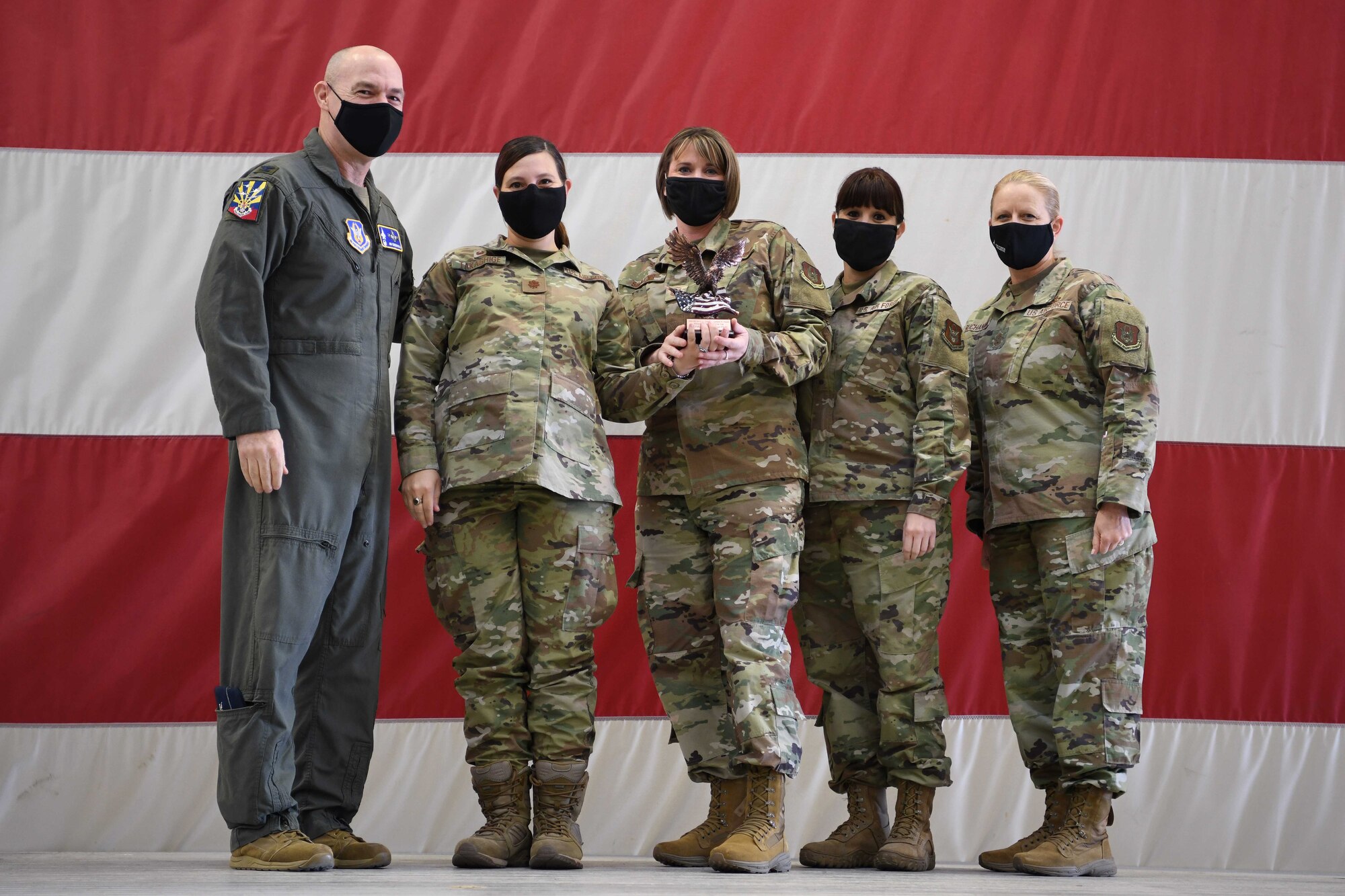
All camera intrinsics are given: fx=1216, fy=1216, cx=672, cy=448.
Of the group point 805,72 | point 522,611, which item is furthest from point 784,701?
point 805,72

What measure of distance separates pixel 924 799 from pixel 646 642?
2.22ft

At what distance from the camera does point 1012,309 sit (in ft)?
9.00

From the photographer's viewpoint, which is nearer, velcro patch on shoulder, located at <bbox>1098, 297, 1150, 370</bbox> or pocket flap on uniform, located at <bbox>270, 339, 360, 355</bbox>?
pocket flap on uniform, located at <bbox>270, 339, 360, 355</bbox>

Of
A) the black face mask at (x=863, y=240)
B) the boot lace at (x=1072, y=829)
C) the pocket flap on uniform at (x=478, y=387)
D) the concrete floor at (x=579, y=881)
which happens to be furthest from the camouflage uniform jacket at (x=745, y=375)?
the boot lace at (x=1072, y=829)

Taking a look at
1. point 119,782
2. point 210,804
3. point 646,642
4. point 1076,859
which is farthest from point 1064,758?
point 119,782

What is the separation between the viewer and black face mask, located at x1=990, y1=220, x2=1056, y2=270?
269cm

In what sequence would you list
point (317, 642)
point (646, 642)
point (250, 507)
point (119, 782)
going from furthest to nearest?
point (119, 782) < point (646, 642) < point (317, 642) < point (250, 507)

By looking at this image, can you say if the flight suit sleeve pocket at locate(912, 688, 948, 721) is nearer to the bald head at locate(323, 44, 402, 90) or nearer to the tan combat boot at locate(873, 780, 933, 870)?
the tan combat boot at locate(873, 780, 933, 870)

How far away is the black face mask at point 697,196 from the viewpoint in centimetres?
258

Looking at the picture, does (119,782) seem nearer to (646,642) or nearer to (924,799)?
(646,642)

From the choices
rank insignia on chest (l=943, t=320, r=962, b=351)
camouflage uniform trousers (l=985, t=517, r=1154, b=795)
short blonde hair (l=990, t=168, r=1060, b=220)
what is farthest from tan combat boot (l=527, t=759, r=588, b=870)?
short blonde hair (l=990, t=168, r=1060, b=220)

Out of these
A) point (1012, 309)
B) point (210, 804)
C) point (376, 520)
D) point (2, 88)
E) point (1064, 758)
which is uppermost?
point (2, 88)

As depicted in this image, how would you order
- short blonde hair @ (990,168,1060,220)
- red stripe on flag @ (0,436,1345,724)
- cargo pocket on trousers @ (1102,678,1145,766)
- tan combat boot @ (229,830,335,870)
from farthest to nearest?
red stripe on flag @ (0,436,1345,724) → short blonde hair @ (990,168,1060,220) → cargo pocket on trousers @ (1102,678,1145,766) → tan combat boot @ (229,830,335,870)

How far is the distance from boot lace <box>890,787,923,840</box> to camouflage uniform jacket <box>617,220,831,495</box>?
2.37 ft
